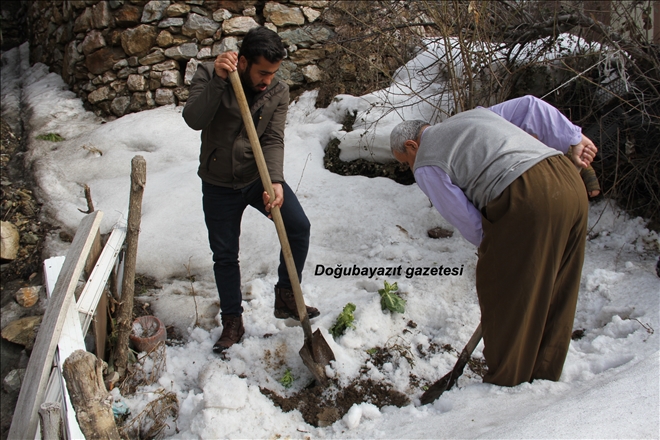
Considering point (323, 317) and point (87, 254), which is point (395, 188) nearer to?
point (323, 317)

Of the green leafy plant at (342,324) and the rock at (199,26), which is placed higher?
the rock at (199,26)

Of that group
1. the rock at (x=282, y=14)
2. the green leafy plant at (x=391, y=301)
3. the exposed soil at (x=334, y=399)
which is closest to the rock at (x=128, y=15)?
the rock at (x=282, y=14)

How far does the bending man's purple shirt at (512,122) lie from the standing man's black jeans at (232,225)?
87 centimetres

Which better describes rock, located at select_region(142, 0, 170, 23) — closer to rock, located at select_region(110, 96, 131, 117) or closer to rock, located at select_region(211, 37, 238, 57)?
rock, located at select_region(211, 37, 238, 57)

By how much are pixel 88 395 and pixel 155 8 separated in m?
5.72

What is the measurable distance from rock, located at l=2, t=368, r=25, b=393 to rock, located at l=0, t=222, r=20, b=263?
1436 millimetres

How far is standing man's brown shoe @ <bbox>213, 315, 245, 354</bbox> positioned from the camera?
2891 mm

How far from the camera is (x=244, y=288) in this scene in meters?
3.58

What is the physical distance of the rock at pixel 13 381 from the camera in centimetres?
309

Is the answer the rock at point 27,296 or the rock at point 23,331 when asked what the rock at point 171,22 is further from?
the rock at point 23,331

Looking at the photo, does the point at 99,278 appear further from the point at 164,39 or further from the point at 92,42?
the point at 92,42

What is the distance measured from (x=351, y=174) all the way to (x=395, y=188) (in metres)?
0.61

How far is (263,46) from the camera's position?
234 centimetres

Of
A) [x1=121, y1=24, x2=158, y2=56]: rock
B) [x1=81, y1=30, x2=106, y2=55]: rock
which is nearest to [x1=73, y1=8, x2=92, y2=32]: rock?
[x1=81, y1=30, x2=106, y2=55]: rock
